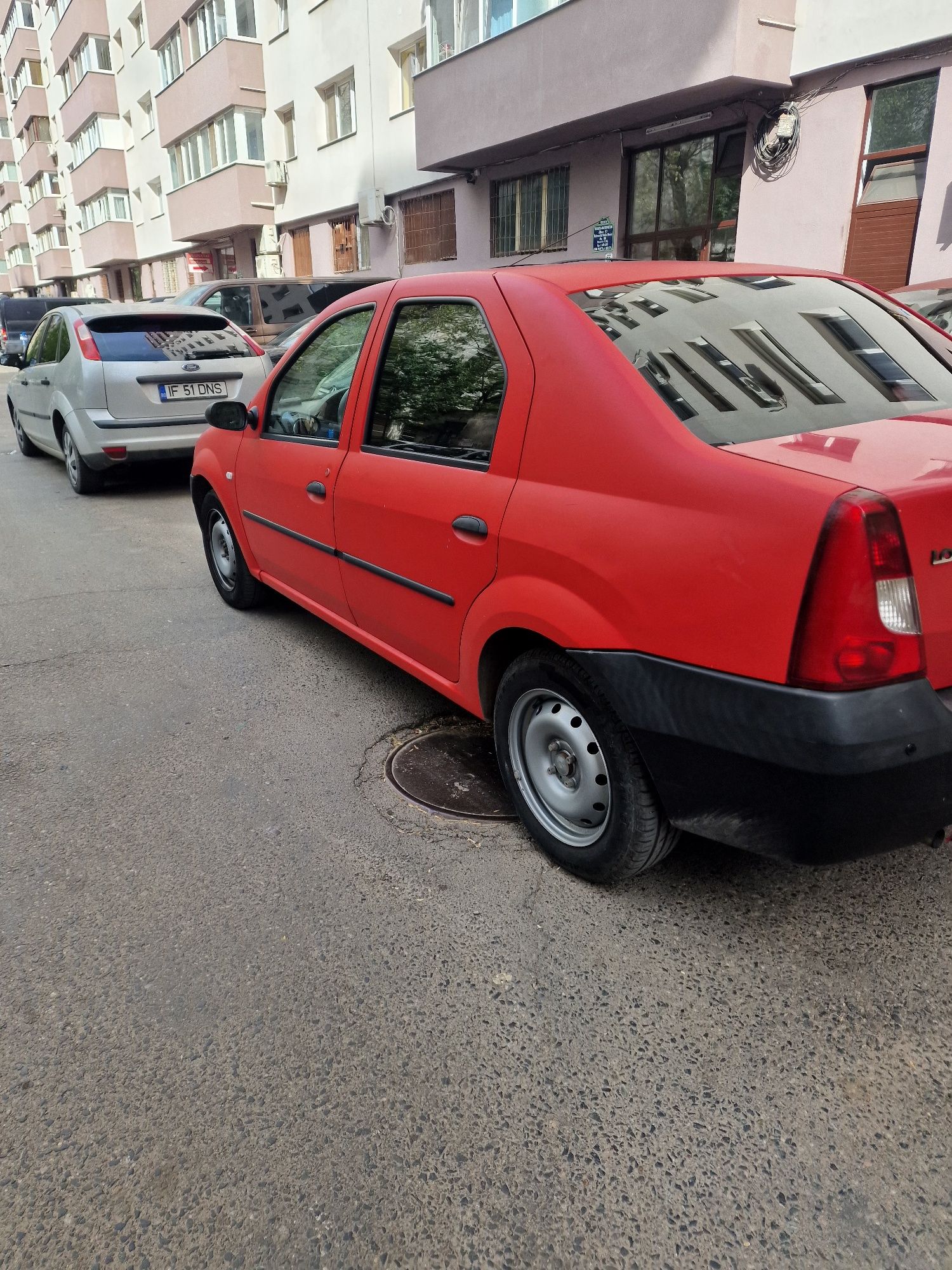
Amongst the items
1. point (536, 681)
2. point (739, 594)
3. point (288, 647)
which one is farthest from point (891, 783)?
point (288, 647)

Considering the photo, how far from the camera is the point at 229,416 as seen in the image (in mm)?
4371

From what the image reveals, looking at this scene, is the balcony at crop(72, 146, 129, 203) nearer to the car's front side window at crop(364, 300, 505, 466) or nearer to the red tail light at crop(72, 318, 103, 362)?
the red tail light at crop(72, 318, 103, 362)

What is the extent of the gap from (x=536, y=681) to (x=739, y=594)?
0.78m

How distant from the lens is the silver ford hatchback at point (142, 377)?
7.93m

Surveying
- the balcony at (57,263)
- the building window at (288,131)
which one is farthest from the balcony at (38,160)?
the building window at (288,131)

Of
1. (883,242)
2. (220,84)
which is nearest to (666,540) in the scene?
(883,242)

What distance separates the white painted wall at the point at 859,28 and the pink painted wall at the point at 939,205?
519mm

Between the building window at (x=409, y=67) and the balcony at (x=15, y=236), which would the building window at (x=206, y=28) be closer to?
the building window at (x=409, y=67)

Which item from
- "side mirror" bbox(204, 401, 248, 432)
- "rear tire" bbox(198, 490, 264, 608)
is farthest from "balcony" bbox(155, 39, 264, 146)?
"side mirror" bbox(204, 401, 248, 432)

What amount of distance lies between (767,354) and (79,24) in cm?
4523

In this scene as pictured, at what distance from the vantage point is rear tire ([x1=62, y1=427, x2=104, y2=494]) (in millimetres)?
8602

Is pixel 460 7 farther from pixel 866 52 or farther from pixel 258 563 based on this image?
pixel 258 563

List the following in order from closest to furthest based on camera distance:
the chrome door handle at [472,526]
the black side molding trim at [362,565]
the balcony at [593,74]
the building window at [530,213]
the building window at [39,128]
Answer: the chrome door handle at [472,526]
the black side molding trim at [362,565]
the balcony at [593,74]
the building window at [530,213]
the building window at [39,128]

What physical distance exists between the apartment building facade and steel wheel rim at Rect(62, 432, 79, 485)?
6.49 meters
